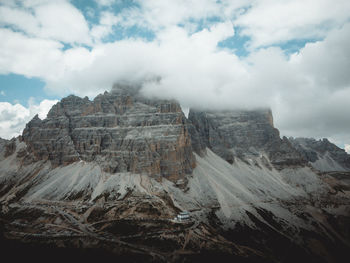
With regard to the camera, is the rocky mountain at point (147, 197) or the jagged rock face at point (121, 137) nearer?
the rocky mountain at point (147, 197)

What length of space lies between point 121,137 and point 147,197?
63.7m

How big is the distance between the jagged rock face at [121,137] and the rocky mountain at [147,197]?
85 centimetres

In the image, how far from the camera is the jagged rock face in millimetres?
155625

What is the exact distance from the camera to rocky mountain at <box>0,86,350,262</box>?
77.1m

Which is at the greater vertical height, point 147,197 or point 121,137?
point 121,137

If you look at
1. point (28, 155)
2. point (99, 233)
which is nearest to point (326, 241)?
point (99, 233)

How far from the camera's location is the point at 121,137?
561 ft

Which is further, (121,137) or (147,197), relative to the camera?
(121,137)

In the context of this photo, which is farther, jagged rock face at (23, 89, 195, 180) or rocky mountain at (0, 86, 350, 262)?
jagged rock face at (23, 89, 195, 180)

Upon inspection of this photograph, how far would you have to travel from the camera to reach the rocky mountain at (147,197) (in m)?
77.1

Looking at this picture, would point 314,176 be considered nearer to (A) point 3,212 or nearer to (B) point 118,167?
(B) point 118,167

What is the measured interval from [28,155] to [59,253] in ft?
462

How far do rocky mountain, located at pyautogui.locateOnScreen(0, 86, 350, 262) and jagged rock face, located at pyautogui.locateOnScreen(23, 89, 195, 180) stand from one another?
850 mm

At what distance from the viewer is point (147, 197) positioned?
408ft
